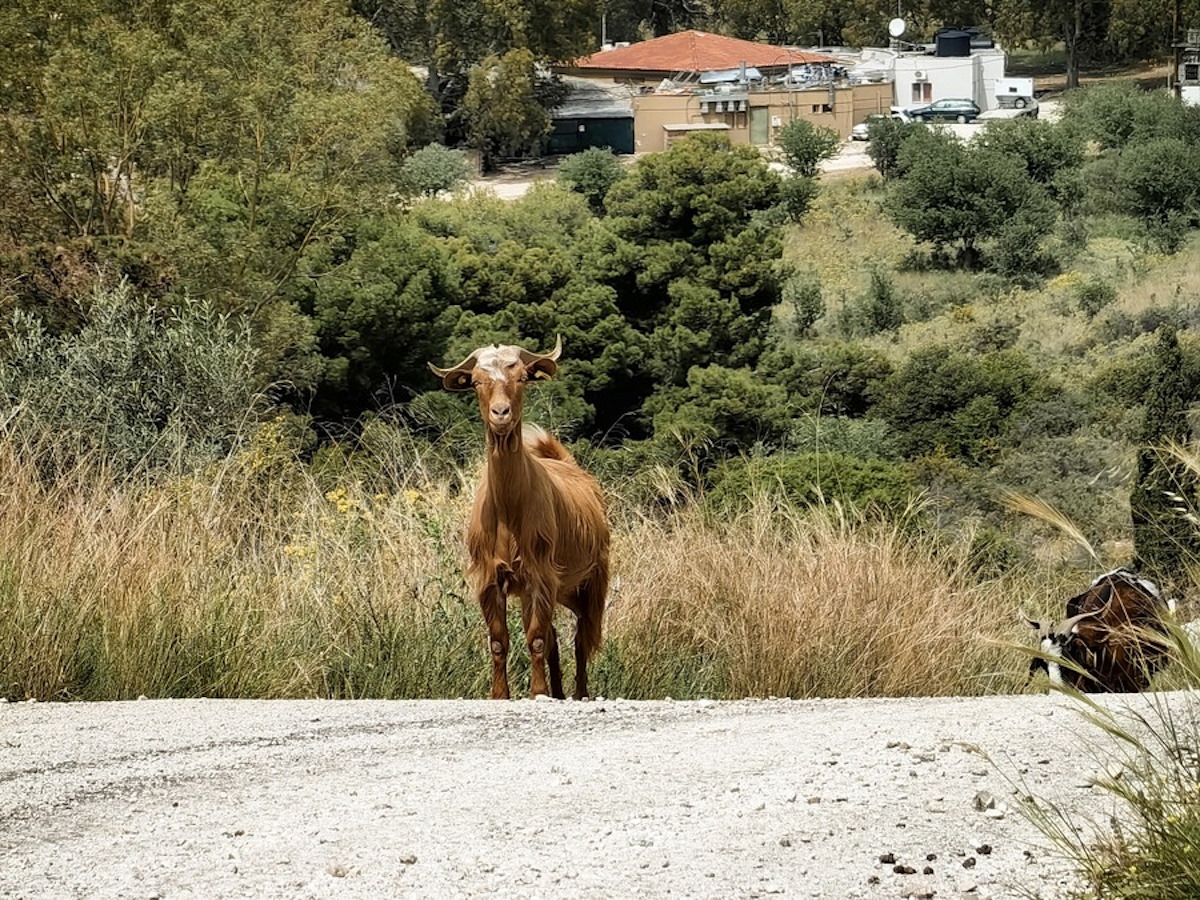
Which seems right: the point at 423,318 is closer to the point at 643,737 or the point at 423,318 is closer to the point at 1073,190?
the point at 643,737

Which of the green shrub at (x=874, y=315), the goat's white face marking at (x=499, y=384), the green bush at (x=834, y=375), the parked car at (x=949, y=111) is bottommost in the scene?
the green shrub at (x=874, y=315)

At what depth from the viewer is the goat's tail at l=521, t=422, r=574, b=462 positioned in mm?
8234

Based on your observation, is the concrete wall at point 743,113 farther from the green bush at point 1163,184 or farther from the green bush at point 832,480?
the green bush at point 832,480

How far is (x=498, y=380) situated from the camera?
723 cm

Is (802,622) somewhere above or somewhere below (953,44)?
below

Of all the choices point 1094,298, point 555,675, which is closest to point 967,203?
point 1094,298

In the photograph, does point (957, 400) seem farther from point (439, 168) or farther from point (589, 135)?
A: point (589, 135)

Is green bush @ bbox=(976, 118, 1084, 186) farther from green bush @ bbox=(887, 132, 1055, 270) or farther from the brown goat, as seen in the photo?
the brown goat

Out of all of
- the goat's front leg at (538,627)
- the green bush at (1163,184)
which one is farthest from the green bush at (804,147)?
the goat's front leg at (538,627)

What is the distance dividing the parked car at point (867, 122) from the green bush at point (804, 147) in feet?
9.96

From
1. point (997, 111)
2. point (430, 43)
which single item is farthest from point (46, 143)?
point (997, 111)

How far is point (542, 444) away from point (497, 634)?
129cm

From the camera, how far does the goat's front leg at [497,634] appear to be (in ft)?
24.2

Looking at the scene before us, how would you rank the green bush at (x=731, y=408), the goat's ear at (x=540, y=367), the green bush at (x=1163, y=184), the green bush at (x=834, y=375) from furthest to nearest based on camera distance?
the green bush at (x=1163, y=184) → the green bush at (x=834, y=375) → the green bush at (x=731, y=408) → the goat's ear at (x=540, y=367)
